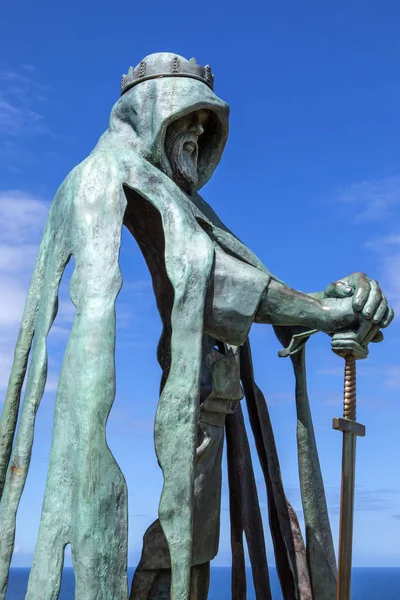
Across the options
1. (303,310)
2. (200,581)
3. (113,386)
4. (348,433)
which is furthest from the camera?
(200,581)

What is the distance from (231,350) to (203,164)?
1428 millimetres

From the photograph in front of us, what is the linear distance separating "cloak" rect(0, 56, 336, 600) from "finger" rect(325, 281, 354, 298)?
61 centimetres

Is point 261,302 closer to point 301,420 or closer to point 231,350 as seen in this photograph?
point 231,350

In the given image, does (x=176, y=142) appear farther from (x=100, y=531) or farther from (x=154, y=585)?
(x=154, y=585)

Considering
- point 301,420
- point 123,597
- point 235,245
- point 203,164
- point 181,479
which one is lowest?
point 123,597

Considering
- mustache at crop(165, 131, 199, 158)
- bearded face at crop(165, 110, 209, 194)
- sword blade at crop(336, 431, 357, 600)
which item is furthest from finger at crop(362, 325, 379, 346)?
mustache at crop(165, 131, 199, 158)

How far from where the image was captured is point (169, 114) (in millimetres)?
6535

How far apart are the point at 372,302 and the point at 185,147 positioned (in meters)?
1.69

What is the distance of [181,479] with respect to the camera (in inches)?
218

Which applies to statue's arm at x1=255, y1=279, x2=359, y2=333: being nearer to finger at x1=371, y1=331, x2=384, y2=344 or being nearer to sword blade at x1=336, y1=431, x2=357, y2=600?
finger at x1=371, y1=331, x2=384, y2=344

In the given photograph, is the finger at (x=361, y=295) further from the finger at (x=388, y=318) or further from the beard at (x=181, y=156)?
the beard at (x=181, y=156)

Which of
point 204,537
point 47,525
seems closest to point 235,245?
point 204,537

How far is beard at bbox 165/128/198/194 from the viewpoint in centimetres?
679

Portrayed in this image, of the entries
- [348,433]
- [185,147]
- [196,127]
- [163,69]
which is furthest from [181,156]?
[348,433]
